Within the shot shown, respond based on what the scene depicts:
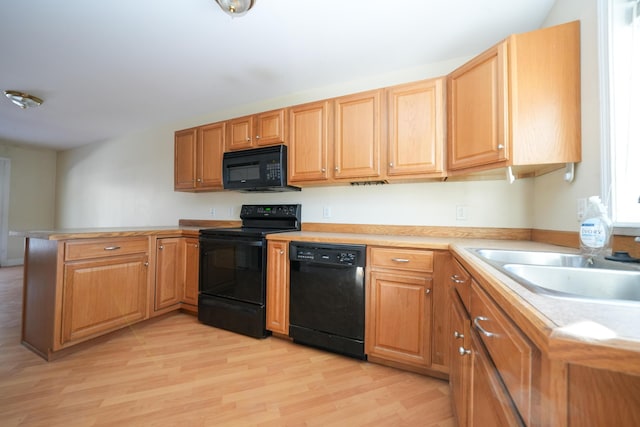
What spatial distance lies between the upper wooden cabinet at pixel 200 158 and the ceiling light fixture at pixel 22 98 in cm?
150

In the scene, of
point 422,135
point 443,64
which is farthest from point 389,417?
point 443,64

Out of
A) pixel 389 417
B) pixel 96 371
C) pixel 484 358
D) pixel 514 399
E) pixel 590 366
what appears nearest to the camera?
pixel 590 366

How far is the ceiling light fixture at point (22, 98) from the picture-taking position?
2531 mm

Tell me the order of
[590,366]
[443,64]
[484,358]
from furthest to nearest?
[443,64] → [484,358] → [590,366]

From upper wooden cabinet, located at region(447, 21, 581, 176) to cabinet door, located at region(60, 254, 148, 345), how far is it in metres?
2.84

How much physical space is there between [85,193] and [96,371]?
4.39 m

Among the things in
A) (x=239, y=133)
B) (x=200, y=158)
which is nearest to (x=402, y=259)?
(x=239, y=133)

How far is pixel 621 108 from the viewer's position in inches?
40.9

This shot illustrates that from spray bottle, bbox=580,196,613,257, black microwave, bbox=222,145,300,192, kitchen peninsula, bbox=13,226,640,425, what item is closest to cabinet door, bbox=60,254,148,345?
kitchen peninsula, bbox=13,226,640,425

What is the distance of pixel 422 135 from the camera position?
177cm

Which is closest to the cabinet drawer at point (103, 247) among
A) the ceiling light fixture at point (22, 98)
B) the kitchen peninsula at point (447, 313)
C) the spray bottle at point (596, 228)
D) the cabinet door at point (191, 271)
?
the kitchen peninsula at point (447, 313)

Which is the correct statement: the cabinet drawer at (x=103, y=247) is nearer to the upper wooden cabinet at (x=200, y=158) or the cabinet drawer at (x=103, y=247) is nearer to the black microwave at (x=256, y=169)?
the upper wooden cabinet at (x=200, y=158)

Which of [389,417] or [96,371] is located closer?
[389,417]

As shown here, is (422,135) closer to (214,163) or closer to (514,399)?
(514,399)
